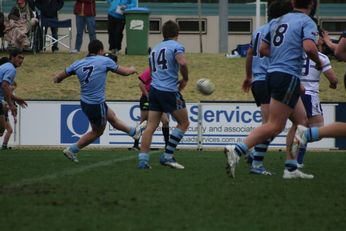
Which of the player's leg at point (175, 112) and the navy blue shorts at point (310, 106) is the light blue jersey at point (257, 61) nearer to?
the player's leg at point (175, 112)

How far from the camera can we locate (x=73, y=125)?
21.9 meters

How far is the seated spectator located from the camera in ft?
91.6

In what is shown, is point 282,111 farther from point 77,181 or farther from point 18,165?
point 18,165

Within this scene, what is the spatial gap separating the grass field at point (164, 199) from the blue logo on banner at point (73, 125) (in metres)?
7.95

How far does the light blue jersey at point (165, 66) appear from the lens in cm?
1325

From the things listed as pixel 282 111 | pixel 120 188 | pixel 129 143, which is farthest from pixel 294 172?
pixel 129 143

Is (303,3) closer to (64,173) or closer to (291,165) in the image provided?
(291,165)

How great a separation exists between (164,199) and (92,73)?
557 centimetres

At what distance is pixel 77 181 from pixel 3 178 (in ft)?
3.02

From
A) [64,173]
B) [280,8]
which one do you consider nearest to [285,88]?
[280,8]

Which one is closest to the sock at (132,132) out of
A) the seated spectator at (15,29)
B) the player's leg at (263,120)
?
the player's leg at (263,120)

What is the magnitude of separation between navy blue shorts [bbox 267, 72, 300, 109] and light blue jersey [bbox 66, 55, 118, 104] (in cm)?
391

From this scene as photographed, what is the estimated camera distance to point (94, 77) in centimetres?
1480

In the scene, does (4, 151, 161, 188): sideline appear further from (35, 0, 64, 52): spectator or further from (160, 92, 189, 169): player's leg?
(35, 0, 64, 52): spectator
